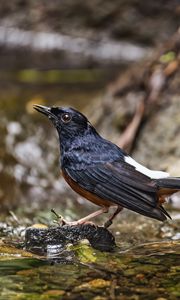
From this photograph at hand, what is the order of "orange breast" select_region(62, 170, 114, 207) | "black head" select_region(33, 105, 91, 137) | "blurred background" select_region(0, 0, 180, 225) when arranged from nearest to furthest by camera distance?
"orange breast" select_region(62, 170, 114, 207) < "black head" select_region(33, 105, 91, 137) < "blurred background" select_region(0, 0, 180, 225)

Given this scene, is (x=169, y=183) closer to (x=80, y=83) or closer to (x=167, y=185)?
(x=167, y=185)

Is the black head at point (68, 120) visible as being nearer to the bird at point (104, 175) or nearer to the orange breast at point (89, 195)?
the bird at point (104, 175)

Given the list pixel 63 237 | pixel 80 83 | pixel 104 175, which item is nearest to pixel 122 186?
pixel 104 175

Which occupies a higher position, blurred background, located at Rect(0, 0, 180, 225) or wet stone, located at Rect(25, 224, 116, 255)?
blurred background, located at Rect(0, 0, 180, 225)

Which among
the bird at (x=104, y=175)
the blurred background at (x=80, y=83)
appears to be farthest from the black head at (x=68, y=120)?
the blurred background at (x=80, y=83)

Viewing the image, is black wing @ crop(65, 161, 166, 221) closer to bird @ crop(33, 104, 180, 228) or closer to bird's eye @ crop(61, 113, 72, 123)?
bird @ crop(33, 104, 180, 228)

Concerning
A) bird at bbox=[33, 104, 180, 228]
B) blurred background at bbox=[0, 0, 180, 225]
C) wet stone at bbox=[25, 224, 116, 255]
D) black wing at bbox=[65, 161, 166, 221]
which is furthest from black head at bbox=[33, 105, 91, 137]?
blurred background at bbox=[0, 0, 180, 225]
